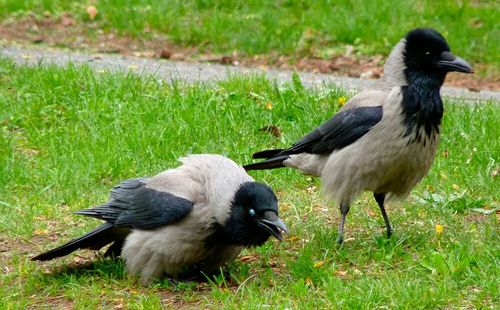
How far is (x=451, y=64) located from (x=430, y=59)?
149 millimetres

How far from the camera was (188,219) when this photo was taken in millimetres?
6020

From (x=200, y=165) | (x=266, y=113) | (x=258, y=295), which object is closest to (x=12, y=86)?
(x=266, y=113)

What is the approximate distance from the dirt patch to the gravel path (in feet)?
1.17

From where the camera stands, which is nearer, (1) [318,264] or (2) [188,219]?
(2) [188,219]

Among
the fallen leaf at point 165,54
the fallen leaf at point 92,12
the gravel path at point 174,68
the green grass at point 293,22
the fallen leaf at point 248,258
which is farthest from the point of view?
the fallen leaf at point 92,12

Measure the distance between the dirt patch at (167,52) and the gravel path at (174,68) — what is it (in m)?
0.36

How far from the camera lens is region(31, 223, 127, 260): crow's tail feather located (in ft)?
20.6

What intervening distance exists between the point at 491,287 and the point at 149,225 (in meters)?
2.09

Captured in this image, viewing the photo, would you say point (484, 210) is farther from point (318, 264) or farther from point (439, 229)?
point (318, 264)

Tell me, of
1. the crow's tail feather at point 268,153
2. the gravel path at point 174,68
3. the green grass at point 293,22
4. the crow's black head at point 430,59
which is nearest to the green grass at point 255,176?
the crow's tail feather at point 268,153

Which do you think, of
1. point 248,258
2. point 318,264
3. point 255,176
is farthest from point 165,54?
point 318,264

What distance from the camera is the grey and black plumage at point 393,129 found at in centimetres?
654

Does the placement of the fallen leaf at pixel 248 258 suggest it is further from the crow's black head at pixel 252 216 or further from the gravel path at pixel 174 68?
the gravel path at pixel 174 68

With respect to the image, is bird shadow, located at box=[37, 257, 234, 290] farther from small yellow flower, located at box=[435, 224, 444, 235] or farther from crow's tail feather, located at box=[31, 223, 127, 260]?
small yellow flower, located at box=[435, 224, 444, 235]
